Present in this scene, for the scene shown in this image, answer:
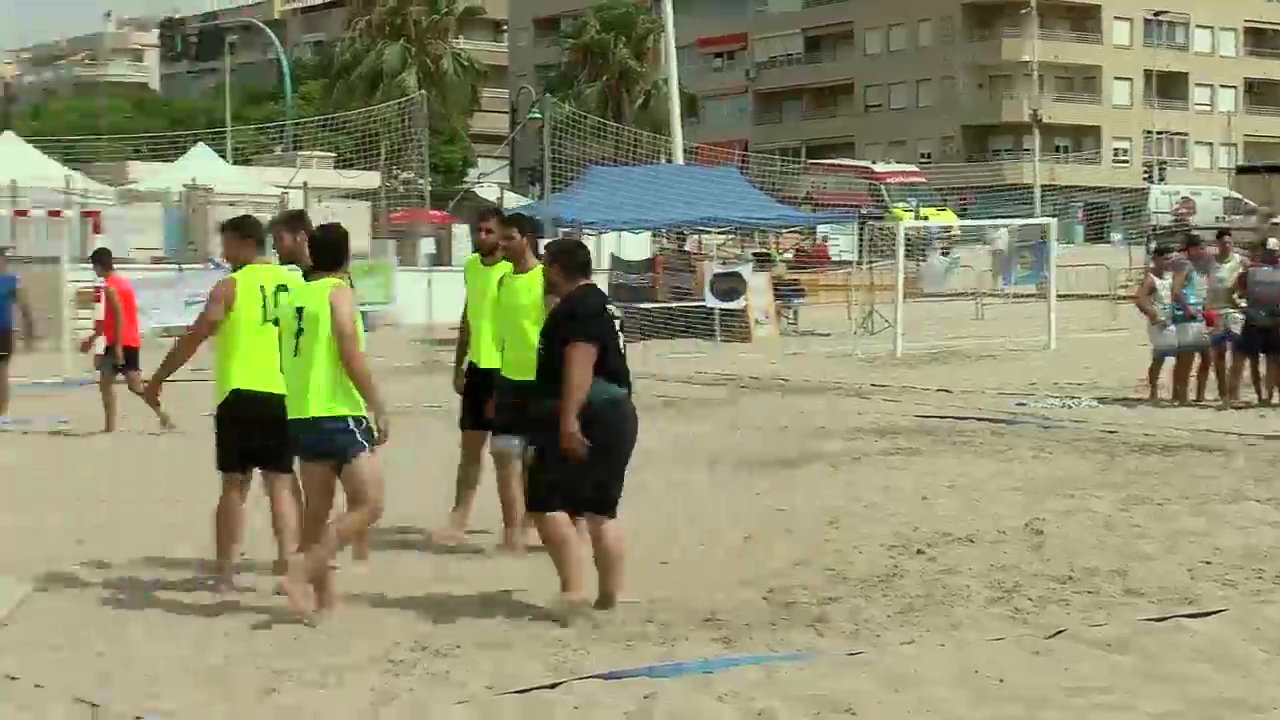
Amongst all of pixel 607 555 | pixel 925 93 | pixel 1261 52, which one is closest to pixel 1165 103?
pixel 1261 52

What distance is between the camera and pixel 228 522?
278 inches

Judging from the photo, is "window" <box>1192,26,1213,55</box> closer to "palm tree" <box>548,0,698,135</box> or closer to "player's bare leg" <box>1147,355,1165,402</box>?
"palm tree" <box>548,0,698,135</box>

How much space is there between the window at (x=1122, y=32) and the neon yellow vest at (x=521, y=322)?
54892 millimetres

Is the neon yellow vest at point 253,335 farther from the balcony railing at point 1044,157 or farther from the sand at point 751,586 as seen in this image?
the balcony railing at point 1044,157

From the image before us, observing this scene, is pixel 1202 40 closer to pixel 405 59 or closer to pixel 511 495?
pixel 405 59

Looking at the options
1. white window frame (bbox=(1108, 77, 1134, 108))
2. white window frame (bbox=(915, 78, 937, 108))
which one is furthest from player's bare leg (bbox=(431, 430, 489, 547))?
white window frame (bbox=(1108, 77, 1134, 108))

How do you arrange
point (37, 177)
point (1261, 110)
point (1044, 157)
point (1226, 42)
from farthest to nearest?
1. point (1261, 110)
2. point (1226, 42)
3. point (1044, 157)
4. point (37, 177)

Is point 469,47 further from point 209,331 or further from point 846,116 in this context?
point 209,331

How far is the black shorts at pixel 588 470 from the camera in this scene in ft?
21.0

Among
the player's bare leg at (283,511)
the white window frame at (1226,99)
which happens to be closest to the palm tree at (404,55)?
the white window frame at (1226,99)

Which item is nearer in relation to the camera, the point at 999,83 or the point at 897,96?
the point at 999,83

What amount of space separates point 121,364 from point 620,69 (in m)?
38.2

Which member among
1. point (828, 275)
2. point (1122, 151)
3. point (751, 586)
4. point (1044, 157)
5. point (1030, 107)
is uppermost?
point (1030, 107)

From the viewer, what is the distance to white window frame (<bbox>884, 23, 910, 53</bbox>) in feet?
194
